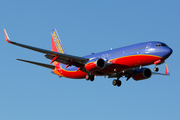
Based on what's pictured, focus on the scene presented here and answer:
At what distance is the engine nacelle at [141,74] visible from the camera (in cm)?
4791

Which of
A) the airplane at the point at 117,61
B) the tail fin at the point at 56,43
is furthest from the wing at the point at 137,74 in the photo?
the tail fin at the point at 56,43

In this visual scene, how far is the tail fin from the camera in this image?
5797cm

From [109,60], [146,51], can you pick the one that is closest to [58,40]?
[109,60]

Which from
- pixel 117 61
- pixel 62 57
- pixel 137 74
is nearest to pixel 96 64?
pixel 117 61

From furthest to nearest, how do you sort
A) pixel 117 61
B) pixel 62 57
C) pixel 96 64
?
pixel 62 57
pixel 117 61
pixel 96 64

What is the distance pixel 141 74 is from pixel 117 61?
7.08 m

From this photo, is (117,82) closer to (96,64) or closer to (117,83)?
(117,83)

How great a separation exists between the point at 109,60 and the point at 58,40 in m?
18.4

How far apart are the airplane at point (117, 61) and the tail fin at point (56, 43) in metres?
7.63

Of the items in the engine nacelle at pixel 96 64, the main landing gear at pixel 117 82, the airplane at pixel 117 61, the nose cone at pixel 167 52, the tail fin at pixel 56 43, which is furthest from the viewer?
the tail fin at pixel 56 43

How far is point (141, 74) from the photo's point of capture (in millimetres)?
47906

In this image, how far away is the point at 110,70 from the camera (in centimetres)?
4400

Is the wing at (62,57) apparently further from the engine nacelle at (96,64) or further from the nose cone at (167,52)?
the nose cone at (167,52)

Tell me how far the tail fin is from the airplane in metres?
7.63
